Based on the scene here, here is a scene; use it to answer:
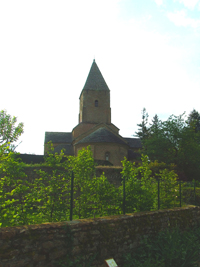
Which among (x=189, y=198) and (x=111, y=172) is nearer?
(x=189, y=198)

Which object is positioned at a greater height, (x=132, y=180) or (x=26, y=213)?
(x=132, y=180)

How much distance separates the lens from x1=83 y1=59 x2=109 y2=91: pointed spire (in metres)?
42.3

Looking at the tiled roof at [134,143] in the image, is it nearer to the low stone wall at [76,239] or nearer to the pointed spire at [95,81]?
the pointed spire at [95,81]

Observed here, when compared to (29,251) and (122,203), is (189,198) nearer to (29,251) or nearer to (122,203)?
(122,203)

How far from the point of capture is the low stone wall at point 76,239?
163 inches

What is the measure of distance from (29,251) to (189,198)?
1076cm

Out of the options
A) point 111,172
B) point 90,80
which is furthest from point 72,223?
point 90,80

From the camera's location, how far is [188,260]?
601 cm

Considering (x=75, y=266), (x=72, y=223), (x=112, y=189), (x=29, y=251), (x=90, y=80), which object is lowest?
(x=75, y=266)

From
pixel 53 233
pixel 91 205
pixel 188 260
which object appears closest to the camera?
pixel 53 233

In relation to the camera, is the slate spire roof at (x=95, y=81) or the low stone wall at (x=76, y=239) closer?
the low stone wall at (x=76, y=239)

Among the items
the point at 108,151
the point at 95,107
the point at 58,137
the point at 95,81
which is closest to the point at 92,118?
the point at 95,107

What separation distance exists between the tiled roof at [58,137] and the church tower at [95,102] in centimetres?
471

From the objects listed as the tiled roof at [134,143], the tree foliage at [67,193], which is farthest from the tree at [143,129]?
the tree foliage at [67,193]
